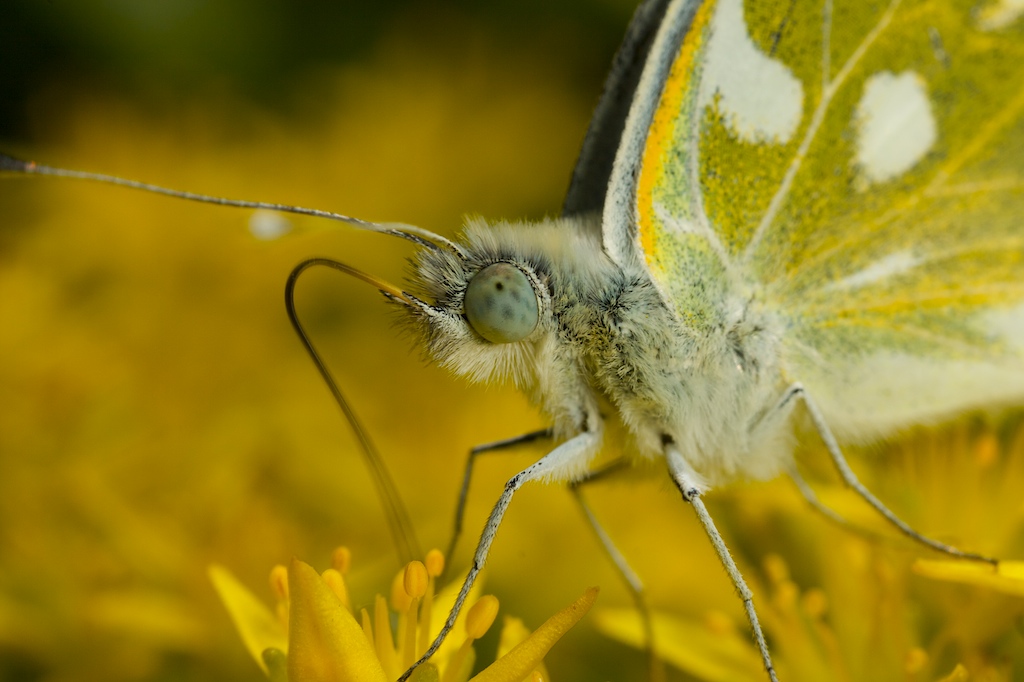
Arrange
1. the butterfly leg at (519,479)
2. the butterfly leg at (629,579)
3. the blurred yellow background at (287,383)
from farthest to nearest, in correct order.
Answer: the blurred yellow background at (287,383) < the butterfly leg at (629,579) < the butterfly leg at (519,479)

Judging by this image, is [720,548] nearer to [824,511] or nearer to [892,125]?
[824,511]

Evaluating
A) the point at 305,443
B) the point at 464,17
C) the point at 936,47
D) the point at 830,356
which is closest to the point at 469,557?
the point at 305,443

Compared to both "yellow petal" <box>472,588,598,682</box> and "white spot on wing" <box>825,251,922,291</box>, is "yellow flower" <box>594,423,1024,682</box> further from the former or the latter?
"yellow petal" <box>472,588,598,682</box>

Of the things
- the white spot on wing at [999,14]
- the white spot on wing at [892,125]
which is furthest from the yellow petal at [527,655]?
the white spot on wing at [999,14]

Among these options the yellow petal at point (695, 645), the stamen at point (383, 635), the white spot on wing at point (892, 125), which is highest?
the white spot on wing at point (892, 125)

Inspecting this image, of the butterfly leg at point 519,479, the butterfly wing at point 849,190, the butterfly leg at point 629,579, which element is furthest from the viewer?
the butterfly leg at point 629,579

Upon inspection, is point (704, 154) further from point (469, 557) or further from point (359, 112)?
point (359, 112)

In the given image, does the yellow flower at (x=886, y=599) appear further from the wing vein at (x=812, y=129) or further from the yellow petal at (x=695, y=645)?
the wing vein at (x=812, y=129)
